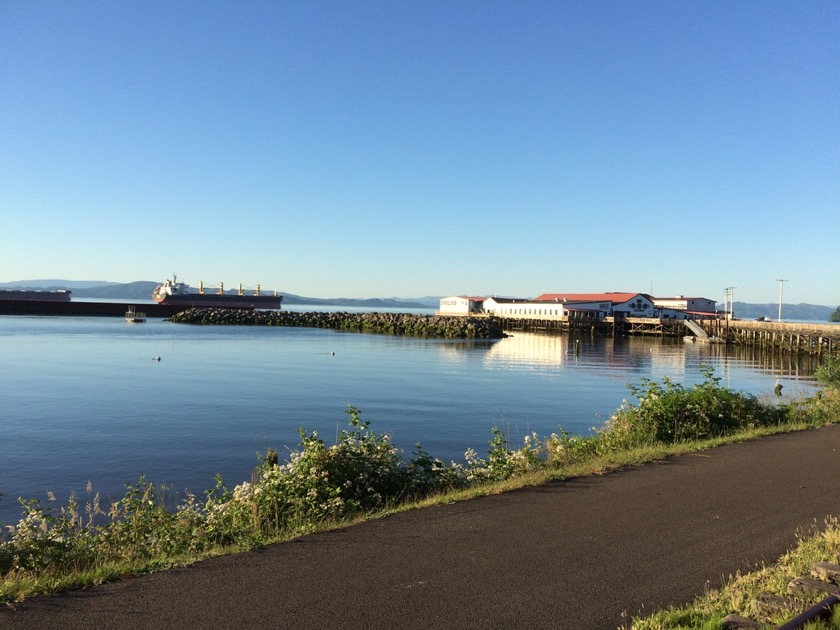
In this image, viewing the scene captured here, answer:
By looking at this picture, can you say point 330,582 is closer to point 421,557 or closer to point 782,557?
point 421,557

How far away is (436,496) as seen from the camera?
8.52 metres

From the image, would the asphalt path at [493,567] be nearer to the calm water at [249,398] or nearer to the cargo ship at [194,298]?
the calm water at [249,398]

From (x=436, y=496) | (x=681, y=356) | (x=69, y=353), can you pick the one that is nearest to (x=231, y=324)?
(x=69, y=353)

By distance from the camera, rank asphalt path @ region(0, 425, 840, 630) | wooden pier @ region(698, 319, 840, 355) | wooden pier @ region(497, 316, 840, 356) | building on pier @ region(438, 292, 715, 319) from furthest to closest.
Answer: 1. building on pier @ region(438, 292, 715, 319)
2. wooden pier @ region(497, 316, 840, 356)
3. wooden pier @ region(698, 319, 840, 355)
4. asphalt path @ region(0, 425, 840, 630)

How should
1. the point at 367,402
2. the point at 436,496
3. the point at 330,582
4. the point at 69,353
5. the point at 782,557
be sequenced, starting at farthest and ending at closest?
the point at 69,353 < the point at 367,402 < the point at 436,496 < the point at 782,557 < the point at 330,582

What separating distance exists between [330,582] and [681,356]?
1977 inches

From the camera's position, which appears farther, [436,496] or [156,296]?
[156,296]

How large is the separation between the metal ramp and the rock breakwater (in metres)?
22.0

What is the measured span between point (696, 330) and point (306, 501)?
73.4 metres

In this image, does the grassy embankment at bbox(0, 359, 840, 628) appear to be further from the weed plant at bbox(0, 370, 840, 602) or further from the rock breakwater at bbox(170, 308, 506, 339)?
the rock breakwater at bbox(170, 308, 506, 339)

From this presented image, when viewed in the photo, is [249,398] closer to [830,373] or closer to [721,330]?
[830,373]

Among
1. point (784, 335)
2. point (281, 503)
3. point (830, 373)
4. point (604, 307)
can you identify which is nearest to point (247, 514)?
point (281, 503)

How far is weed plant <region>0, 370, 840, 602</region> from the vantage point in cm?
641

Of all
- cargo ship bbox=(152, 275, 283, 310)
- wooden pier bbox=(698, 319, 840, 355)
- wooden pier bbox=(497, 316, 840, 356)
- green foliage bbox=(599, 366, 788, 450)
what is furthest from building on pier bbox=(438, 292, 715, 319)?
green foliage bbox=(599, 366, 788, 450)
